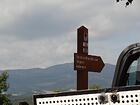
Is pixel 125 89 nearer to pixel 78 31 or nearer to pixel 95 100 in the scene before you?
pixel 95 100

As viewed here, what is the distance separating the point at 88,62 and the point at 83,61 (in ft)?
0.63


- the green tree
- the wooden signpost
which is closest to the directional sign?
the wooden signpost

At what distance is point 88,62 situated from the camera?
33.3ft

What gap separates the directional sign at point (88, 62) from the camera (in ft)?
32.2

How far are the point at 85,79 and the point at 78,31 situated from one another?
1.21 metres

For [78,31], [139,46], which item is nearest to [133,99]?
[139,46]

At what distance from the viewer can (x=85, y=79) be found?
33.0 ft

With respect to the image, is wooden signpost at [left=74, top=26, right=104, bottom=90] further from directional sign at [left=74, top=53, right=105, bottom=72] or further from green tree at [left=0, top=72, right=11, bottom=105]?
green tree at [left=0, top=72, right=11, bottom=105]

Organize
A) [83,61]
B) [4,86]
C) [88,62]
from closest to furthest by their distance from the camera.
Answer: [83,61]
[88,62]
[4,86]

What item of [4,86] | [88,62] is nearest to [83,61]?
[88,62]

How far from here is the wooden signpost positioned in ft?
32.4

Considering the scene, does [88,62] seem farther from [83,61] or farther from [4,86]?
[4,86]

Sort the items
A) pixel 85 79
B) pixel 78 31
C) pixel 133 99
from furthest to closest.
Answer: pixel 78 31 < pixel 85 79 < pixel 133 99

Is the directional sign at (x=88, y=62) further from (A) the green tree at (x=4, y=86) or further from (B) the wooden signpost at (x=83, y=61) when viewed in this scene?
(A) the green tree at (x=4, y=86)
